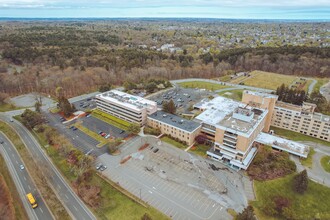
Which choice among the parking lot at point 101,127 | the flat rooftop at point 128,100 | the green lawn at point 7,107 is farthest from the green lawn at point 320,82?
the green lawn at point 7,107

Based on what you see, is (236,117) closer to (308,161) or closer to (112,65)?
(308,161)

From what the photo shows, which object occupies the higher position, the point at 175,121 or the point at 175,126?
the point at 175,121

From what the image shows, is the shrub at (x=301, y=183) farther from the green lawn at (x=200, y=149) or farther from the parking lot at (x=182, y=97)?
the parking lot at (x=182, y=97)

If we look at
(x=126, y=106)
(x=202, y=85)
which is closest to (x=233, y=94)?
(x=202, y=85)


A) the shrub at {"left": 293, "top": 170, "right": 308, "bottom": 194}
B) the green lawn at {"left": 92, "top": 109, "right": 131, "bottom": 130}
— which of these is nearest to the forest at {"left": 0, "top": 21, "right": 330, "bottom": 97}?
the green lawn at {"left": 92, "top": 109, "right": 131, "bottom": 130}

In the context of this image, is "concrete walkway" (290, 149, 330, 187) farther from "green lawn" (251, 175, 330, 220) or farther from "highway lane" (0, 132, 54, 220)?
"highway lane" (0, 132, 54, 220)

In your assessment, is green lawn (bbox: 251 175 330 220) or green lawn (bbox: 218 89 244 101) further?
green lawn (bbox: 218 89 244 101)
